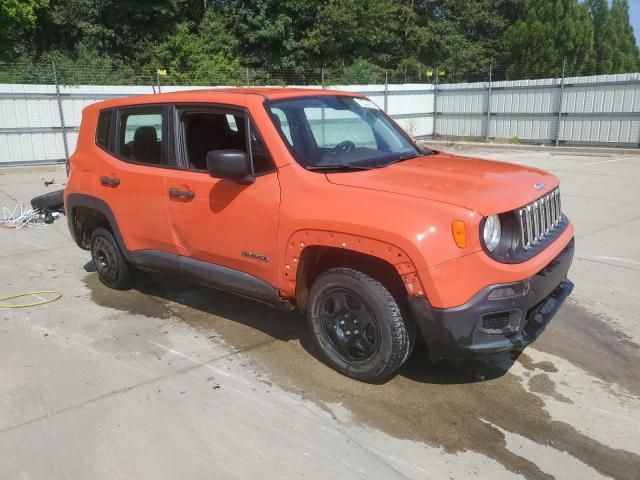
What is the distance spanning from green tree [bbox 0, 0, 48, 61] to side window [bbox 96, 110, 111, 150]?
28930mm

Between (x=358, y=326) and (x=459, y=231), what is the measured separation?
96cm

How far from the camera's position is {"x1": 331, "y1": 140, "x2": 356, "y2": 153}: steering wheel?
4.05m

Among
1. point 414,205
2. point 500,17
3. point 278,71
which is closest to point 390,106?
point 278,71

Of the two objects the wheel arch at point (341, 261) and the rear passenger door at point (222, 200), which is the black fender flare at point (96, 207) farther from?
the wheel arch at point (341, 261)

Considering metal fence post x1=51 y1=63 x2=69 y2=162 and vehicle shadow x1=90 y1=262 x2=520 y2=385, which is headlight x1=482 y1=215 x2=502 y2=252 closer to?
vehicle shadow x1=90 y1=262 x2=520 y2=385

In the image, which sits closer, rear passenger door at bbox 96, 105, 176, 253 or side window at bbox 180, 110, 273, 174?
side window at bbox 180, 110, 273, 174

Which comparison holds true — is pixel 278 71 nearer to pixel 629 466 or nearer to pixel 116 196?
pixel 116 196

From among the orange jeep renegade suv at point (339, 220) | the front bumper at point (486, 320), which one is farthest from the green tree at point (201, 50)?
the front bumper at point (486, 320)

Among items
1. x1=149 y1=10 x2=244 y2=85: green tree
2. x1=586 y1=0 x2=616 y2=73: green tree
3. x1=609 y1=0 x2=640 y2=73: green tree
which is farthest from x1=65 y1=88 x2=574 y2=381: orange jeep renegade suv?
x1=609 y1=0 x2=640 y2=73: green tree

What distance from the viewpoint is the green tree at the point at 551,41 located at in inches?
1413

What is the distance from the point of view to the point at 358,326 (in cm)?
365

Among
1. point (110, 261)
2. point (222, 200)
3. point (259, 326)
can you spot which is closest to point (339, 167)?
point (222, 200)

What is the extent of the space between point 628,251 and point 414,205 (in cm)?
462

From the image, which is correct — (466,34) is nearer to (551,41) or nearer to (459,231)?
(551,41)
